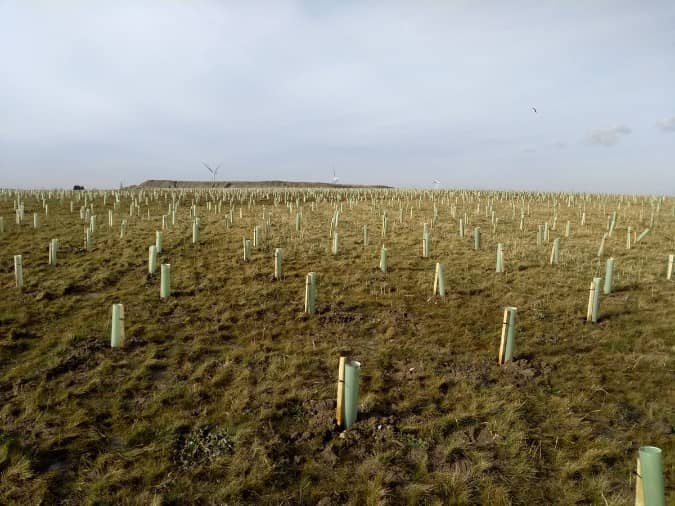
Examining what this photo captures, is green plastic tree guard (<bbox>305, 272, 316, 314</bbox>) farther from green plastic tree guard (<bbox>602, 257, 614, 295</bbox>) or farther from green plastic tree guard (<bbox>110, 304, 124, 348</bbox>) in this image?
green plastic tree guard (<bbox>602, 257, 614, 295</bbox>)

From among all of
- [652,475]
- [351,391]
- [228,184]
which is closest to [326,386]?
[351,391]

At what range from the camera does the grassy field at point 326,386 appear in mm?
3953

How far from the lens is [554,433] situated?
15.6 feet

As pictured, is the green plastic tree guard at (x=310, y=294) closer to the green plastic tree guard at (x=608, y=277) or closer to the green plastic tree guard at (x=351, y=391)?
the green plastic tree guard at (x=351, y=391)

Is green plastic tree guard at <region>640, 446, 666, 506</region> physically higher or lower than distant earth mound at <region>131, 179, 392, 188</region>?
lower

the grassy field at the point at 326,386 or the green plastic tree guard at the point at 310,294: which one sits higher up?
the green plastic tree guard at the point at 310,294

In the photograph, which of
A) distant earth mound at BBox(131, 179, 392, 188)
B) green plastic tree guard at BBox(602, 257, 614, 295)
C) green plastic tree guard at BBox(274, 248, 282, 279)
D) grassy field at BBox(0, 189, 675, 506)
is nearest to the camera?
grassy field at BBox(0, 189, 675, 506)

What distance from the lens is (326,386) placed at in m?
5.60

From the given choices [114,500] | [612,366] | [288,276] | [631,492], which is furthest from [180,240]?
[631,492]

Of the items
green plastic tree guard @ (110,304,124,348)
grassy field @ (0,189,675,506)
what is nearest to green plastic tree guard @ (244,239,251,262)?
grassy field @ (0,189,675,506)

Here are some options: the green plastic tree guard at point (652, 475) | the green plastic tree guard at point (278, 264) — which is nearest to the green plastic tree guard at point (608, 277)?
the green plastic tree guard at point (652, 475)

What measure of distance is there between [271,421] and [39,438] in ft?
7.78

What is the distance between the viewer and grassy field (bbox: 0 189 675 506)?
3.95 m

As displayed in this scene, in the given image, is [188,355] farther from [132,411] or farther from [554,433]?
[554,433]
